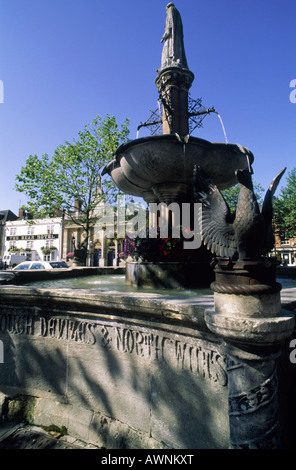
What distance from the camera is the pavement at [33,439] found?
238 centimetres

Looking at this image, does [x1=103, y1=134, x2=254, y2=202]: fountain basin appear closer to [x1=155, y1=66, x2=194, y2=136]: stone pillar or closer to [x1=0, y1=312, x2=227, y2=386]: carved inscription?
[x1=0, y1=312, x2=227, y2=386]: carved inscription

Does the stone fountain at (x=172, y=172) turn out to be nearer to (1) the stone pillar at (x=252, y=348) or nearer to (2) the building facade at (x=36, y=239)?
(1) the stone pillar at (x=252, y=348)

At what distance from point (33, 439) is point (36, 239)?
5312cm

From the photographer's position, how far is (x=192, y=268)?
4.09m

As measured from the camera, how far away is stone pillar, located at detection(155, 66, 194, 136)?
8250mm

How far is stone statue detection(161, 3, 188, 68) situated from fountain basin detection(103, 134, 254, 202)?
5471 mm

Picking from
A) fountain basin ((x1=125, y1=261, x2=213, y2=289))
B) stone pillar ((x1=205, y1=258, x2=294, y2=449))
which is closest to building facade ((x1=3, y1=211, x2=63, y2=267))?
fountain basin ((x1=125, y1=261, x2=213, y2=289))

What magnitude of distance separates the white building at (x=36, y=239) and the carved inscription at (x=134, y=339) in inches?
1849

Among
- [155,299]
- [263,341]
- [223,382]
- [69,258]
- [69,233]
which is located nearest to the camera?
[263,341]

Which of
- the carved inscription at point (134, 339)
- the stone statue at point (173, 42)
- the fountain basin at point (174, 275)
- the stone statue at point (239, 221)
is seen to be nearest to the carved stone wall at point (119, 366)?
the carved inscription at point (134, 339)

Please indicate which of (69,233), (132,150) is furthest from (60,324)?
(69,233)

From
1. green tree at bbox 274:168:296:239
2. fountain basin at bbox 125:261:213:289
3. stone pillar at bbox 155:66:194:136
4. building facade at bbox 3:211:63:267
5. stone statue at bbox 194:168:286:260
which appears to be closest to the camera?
stone statue at bbox 194:168:286:260
